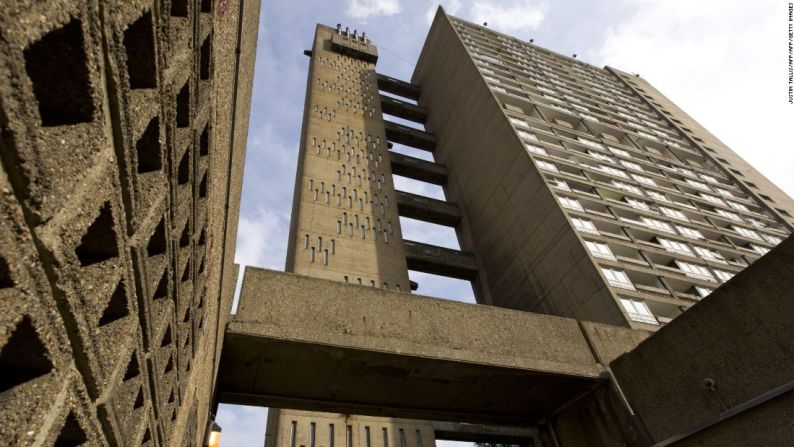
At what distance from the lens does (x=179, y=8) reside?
2.12m

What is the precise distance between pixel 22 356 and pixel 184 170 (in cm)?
146

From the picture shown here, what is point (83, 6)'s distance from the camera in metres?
1.26

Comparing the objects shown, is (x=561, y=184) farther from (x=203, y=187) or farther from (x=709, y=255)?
(x=203, y=187)

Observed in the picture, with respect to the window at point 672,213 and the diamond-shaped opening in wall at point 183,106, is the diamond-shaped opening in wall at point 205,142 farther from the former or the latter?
the window at point 672,213

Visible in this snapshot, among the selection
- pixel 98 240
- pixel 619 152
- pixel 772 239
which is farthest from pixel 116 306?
pixel 772 239

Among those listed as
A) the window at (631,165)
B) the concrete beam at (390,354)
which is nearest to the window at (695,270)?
the window at (631,165)

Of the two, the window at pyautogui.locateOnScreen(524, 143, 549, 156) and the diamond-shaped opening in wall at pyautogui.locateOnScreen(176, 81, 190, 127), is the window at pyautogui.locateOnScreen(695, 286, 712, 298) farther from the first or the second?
the diamond-shaped opening in wall at pyautogui.locateOnScreen(176, 81, 190, 127)

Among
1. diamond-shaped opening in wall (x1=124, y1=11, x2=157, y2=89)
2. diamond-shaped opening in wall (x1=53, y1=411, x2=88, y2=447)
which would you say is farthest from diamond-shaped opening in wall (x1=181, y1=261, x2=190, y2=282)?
diamond-shaped opening in wall (x1=124, y1=11, x2=157, y2=89)

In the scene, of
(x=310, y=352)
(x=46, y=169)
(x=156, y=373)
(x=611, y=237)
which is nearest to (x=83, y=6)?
(x=46, y=169)

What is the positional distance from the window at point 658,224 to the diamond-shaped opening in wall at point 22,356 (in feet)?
88.3

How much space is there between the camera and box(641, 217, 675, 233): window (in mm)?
23953

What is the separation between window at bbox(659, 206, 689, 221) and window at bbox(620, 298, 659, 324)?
10243 millimetres

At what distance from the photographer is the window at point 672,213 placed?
83.8 ft

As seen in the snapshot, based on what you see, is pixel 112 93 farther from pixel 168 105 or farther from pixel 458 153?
pixel 458 153
